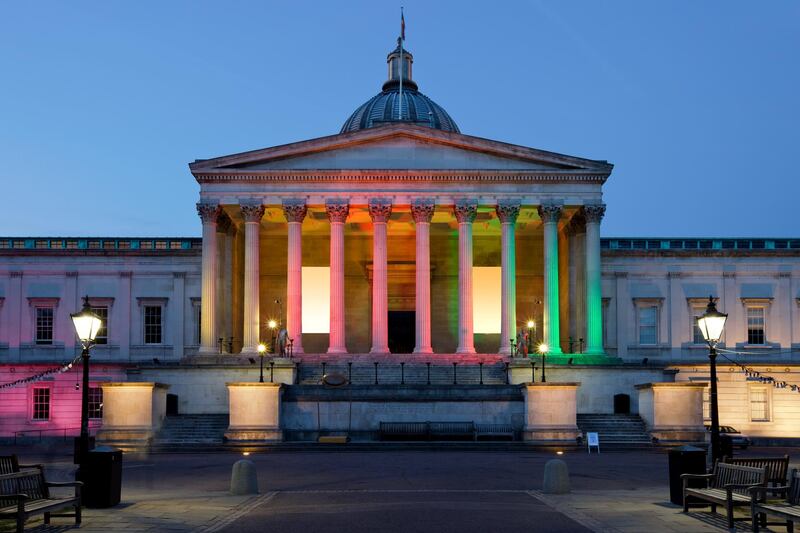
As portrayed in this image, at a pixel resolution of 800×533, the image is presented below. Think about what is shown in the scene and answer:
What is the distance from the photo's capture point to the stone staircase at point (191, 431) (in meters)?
44.1

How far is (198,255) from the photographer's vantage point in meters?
67.2

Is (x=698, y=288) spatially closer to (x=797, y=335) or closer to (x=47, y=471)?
(x=797, y=335)

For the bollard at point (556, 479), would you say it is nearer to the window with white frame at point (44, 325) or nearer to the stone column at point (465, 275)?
the stone column at point (465, 275)

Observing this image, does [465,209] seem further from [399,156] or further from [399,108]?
[399,108]

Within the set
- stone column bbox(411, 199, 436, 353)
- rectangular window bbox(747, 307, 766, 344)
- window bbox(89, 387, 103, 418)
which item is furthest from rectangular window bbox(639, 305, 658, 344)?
window bbox(89, 387, 103, 418)

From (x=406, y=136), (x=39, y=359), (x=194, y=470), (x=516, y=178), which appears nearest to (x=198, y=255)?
(x=39, y=359)

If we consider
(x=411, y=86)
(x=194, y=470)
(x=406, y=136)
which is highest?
(x=411, y=86)

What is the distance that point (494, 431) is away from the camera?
45406mm

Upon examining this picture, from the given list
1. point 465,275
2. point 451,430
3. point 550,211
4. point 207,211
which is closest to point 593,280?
point 550,211

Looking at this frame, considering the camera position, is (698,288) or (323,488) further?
(698,288)

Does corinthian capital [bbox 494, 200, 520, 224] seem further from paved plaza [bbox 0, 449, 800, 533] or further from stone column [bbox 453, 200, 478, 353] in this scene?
paved plaza [bbox 0, 449, 800, 533]

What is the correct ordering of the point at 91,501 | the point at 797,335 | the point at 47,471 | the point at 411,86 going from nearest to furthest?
the point at 91,501 → the point at 47,471 → the point at 797,335 → the point at 411,86

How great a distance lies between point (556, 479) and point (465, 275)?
1320 inches

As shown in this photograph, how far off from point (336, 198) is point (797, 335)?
3106cm
